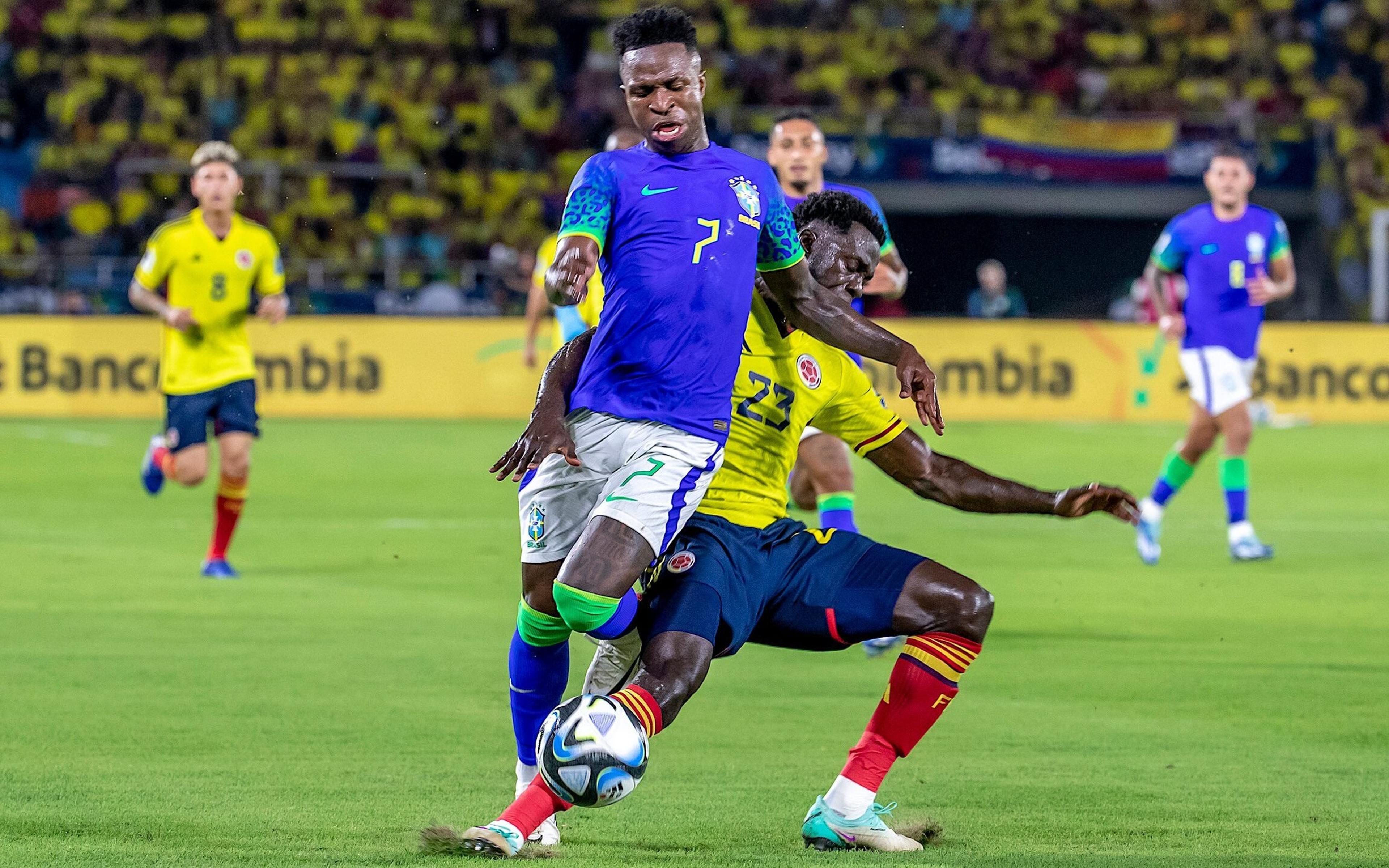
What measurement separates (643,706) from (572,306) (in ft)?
13.0

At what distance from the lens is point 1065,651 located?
8.66 m

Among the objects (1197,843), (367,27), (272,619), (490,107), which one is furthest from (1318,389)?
(1197,843)

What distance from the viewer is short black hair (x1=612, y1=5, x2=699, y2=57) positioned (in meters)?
4.93

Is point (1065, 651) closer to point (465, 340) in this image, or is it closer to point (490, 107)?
point (465, 340)

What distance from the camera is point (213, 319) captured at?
11492 millimetres

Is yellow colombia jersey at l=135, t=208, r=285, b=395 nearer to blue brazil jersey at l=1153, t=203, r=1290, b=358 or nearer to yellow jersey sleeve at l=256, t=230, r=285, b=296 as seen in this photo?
yellow jersey sleeve at l=256, t=230, r=285, b=296

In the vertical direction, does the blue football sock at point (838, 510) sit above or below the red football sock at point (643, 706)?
below

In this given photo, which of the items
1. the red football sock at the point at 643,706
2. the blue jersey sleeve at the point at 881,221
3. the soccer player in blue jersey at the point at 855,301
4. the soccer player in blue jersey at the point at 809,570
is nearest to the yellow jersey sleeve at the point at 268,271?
the soccer player in blue jersey at the point at 855,301

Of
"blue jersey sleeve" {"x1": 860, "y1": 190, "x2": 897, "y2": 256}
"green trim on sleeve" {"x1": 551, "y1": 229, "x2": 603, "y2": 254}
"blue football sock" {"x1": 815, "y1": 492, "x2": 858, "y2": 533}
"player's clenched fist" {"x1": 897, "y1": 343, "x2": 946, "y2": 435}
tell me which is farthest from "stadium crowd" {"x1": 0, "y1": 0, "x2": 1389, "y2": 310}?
"green trim on sleeve" {"x1": 551, "y1": 229, "x2": 603, "y2": 254}

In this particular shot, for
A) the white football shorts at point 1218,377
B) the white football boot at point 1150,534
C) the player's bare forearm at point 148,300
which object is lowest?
the white football boot at point 1150,534

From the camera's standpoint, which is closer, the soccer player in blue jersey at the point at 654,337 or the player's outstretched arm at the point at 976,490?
the soccer player in blue jersey at the point at 654,337

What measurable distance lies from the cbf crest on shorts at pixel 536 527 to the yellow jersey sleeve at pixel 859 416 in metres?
0.94

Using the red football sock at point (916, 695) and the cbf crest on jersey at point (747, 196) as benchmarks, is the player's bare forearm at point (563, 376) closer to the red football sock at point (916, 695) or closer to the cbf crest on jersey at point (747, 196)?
the cbf crest on jersey at point (747, 196)

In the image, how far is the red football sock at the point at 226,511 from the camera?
36.2 ft
